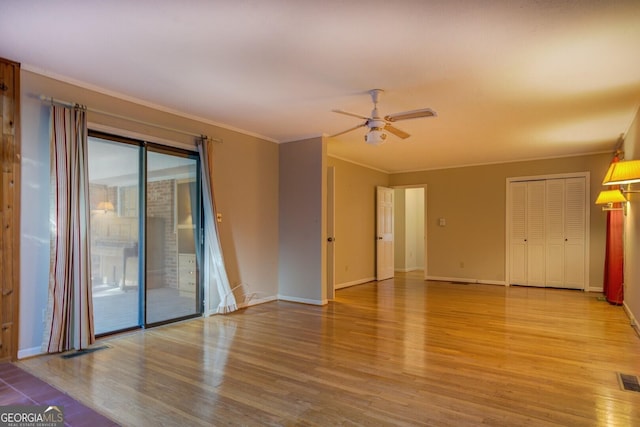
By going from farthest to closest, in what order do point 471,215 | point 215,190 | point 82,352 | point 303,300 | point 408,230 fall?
point 408,230, point 471,215, point 303,300, point 215,190, point 82,352

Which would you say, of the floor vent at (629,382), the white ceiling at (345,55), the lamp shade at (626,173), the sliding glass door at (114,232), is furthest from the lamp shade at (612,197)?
the sliding glass door at (114,232)

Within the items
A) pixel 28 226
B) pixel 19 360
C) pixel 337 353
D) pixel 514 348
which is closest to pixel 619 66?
pixel 514 348

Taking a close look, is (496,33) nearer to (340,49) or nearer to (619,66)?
(340,49)

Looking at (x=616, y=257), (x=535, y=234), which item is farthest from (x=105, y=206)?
(x=535, y=234)

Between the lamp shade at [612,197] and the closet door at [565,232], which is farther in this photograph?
the closet door at [565,232]

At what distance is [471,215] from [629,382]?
5537 mm

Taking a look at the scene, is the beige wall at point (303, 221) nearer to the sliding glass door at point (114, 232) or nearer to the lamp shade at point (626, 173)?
the sliding glass door at point (114, 232)

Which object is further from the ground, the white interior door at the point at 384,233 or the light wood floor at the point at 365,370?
the white interior door at the point at 384,233

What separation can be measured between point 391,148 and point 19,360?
569cm

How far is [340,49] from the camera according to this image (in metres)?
2.99

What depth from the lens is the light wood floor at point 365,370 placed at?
7.95 feet

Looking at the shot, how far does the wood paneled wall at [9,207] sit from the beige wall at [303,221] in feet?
11.7

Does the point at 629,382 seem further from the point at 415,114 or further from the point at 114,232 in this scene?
the point at 114,232

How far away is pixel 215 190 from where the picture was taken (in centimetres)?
517
